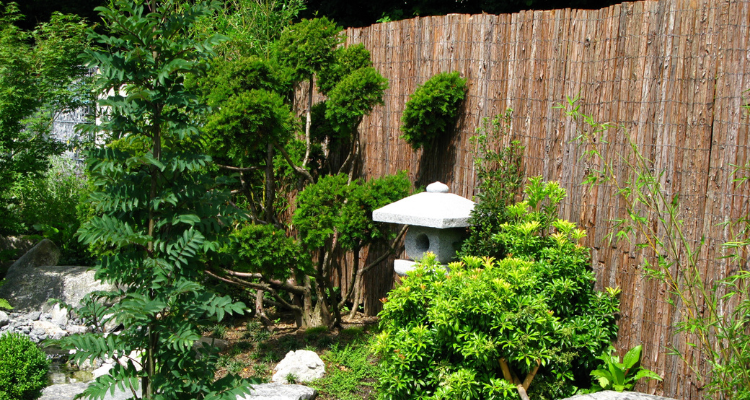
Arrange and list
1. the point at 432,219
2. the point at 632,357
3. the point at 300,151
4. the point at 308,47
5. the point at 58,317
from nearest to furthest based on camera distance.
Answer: the point at 632,357 < the point at 432,219 < the point at 308,47 < the point at 300,151 < the point at 58,317

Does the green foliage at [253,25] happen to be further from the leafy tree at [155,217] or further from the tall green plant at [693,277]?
the leafy tree at [155,217]

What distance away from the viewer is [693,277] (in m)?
3.43

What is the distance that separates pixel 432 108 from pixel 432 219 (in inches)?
43.0

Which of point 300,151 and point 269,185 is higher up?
point 300,151

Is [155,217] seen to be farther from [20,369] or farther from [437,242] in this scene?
[437,242]

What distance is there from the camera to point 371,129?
20.7 ft

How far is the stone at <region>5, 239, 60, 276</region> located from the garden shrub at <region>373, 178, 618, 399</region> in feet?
16.0

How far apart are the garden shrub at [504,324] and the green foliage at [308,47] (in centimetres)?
234

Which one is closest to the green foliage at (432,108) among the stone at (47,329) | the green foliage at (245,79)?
the green foliage at (245,79)

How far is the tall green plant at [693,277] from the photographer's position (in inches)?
121

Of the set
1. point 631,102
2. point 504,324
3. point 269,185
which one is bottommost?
point 504,324

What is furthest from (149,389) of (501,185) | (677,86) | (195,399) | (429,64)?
(429,64)

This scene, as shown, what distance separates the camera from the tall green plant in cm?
307

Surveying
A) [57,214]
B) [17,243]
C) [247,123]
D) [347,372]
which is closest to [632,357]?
[347,372]
